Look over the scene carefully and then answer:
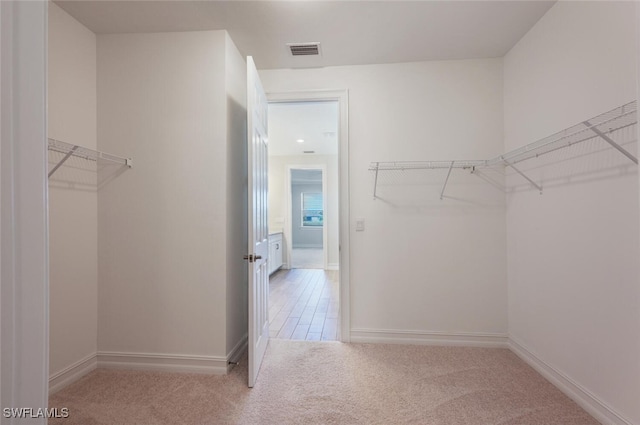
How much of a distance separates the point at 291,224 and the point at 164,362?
4.42 meters

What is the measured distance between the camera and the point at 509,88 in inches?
98.4

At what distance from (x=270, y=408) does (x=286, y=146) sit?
4748mm

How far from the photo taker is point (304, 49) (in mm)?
2469


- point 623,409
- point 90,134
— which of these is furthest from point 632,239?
point 90,134

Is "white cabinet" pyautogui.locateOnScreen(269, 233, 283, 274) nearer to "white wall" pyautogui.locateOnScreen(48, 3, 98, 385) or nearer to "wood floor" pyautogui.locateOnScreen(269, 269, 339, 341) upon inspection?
"wood floor" pyautogui.locateOnScreen(269, 269, 339, 341)

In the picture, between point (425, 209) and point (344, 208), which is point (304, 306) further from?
point (425, 209)

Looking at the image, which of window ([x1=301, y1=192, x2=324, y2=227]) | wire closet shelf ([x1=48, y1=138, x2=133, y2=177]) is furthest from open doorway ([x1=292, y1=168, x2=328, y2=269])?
wire closet shelf ([x1=48, y1=138, x2=133, y2=177])

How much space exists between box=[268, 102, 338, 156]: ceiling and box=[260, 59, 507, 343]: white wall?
2.72ft

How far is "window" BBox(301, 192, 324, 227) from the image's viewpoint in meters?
10.9

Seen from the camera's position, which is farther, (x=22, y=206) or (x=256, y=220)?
(x=256, y=220)

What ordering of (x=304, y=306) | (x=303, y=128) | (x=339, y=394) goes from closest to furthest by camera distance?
(x=339, y=394)
(x=304, y=306)
(x=303, y=128)

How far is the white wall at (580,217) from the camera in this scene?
152 centimetres

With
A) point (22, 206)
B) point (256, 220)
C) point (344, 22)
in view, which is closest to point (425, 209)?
point (256, 220)

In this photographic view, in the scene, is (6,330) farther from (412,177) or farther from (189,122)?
(412,177)
